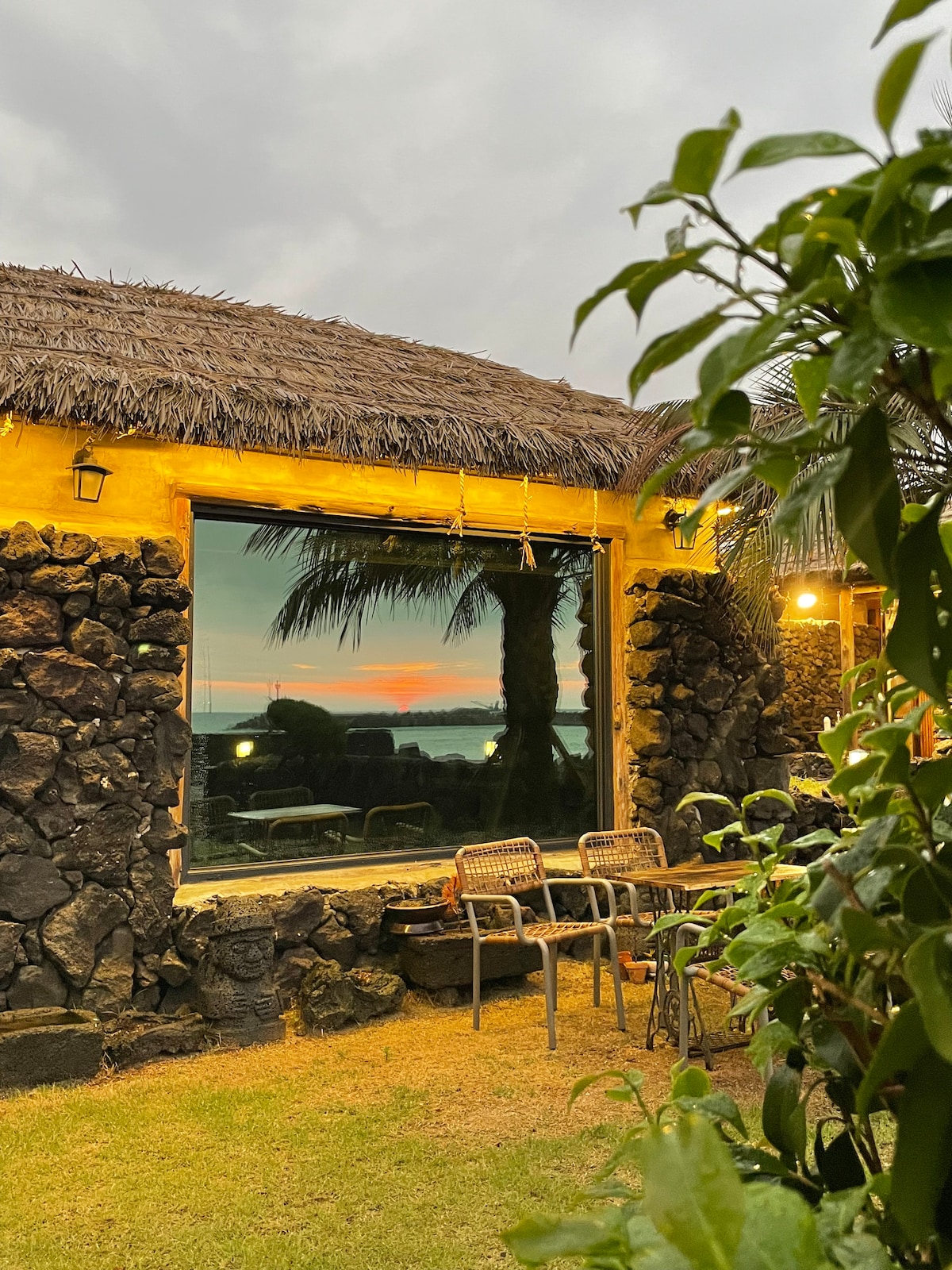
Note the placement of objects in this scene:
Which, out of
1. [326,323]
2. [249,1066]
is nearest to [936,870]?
[249,1066]

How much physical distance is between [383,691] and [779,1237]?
4784 millimetres

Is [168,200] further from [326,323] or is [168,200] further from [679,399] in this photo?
[679,399]

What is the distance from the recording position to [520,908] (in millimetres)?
4094

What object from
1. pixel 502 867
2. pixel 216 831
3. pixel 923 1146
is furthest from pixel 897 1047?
pixel 216 831

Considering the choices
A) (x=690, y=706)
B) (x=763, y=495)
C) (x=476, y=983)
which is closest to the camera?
(x=476, y=983)

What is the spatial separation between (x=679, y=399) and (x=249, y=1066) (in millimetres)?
3429

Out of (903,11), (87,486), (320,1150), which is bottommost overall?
(320,1150)

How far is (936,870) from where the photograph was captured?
492mm

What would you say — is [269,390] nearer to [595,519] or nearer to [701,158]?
[595,519]

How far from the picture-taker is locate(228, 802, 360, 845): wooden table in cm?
466

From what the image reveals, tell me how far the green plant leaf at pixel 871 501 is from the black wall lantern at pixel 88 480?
4044mm

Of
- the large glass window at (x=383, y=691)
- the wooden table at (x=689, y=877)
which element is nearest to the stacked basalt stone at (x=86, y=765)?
the large glass window at (x=383, y=691)

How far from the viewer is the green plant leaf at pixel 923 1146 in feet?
1.33

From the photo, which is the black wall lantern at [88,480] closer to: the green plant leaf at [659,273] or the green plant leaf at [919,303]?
the green plant leaf at [659,273]
